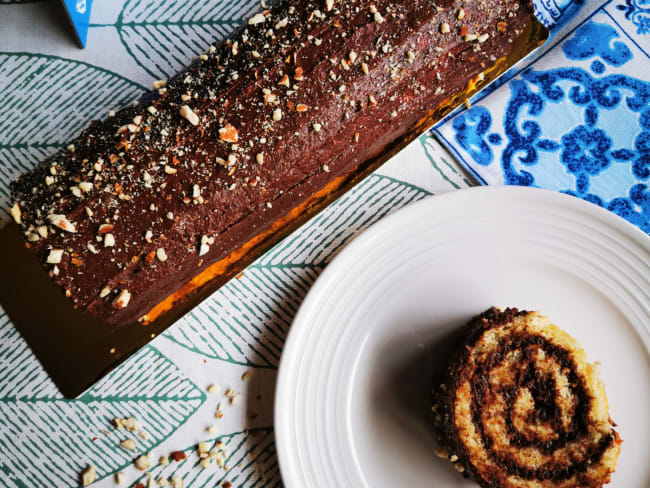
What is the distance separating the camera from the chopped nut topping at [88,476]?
123 cm

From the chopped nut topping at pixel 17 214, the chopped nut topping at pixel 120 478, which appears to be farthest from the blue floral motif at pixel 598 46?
the chopped nut topping at pixel 120 478

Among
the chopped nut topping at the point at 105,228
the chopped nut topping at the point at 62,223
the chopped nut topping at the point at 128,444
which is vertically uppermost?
the chopped nut topping at the point at 62,223

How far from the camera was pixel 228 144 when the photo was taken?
3.62 feet

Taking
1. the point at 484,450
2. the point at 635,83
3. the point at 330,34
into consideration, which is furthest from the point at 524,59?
the point at 484,450

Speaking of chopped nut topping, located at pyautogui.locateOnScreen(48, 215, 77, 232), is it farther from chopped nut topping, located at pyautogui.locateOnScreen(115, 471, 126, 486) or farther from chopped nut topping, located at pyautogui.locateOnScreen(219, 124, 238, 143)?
chopped nut topping, located at pyautogui.locateOnScreen(115, 471, 126, 486)

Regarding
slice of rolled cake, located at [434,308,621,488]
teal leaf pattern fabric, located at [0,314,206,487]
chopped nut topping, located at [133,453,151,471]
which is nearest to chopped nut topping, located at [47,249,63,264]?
teal leaf pattern fabric, located at [0,314,206,487]

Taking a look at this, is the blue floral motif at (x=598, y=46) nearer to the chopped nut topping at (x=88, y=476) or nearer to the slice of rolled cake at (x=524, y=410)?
the slice of rolled cake at (x=524, y=410)

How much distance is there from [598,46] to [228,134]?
3.47 ft

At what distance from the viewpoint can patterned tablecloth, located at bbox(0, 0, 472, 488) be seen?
1.25 m

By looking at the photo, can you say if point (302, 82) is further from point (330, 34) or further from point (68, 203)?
point (68, 203)

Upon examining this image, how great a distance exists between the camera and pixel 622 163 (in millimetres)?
1355

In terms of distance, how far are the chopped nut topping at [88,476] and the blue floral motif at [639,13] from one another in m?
1.86

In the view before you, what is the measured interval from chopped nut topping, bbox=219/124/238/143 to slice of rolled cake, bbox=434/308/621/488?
711 mm

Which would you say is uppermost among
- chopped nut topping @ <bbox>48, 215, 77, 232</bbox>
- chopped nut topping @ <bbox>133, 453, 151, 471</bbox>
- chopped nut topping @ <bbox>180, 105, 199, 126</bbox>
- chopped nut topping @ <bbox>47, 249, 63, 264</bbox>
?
chopped nut topping @ <bbox>180, 105, 199, 126</bbox>
